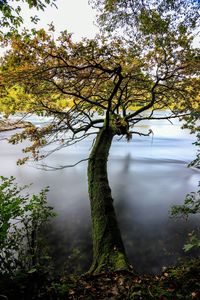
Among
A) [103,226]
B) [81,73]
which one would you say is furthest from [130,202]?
[81,73]

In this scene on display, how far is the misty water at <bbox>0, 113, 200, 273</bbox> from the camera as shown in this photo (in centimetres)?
588

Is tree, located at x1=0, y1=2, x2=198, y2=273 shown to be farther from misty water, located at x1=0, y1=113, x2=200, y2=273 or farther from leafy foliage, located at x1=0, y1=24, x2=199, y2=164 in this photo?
misty water, located at x1=0, y1=113, x2=200, y2=273

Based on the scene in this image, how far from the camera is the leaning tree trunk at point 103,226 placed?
3723 mm

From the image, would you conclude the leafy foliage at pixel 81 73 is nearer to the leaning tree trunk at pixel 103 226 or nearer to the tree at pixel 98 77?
the tree at pixel 98 77

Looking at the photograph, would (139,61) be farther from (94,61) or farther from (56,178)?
(56,178)

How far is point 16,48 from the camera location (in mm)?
4188

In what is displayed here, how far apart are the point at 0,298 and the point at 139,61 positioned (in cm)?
570

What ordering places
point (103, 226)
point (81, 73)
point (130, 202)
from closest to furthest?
point (103, 226), point (81, 73), point (130, 202)

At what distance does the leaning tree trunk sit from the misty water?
1.61 metres

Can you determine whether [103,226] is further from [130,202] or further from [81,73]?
[130,202]

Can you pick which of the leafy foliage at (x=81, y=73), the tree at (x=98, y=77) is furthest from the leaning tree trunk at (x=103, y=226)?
the leafy foliage at (x=81, y=73)

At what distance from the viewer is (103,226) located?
4352 mm

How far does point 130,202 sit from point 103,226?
17.2ft

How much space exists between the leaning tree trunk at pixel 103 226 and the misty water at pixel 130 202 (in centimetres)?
161
